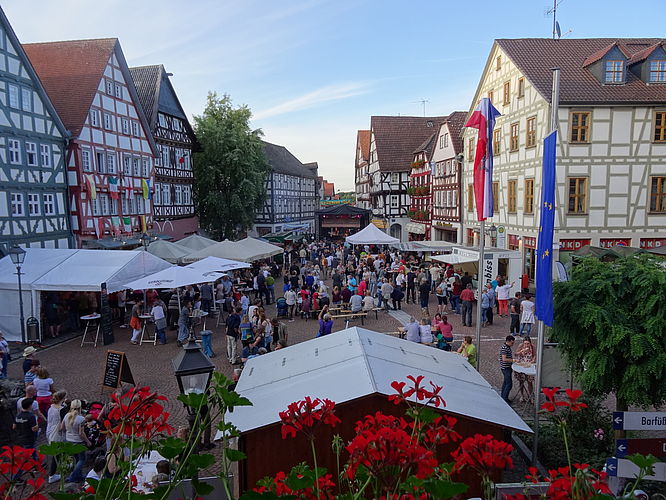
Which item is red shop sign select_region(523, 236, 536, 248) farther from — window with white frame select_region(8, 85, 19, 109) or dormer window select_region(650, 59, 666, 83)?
window with white frame select_region(8, 85, 19, 109)

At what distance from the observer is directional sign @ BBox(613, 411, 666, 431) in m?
5.55

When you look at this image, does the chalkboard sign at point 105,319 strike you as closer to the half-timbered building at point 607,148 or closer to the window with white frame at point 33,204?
the window with white frame at point 33,204

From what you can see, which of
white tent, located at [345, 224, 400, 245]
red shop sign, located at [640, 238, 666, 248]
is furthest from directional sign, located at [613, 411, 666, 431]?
white tent, located at [345, 224, 400, 245]

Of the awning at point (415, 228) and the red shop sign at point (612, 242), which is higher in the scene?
the red shop sign at point (612, 242)

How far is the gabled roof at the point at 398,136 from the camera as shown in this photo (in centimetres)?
4766

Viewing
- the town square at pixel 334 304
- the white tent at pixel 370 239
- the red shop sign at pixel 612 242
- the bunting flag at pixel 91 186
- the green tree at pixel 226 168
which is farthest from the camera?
the green tree at pixel 226 168

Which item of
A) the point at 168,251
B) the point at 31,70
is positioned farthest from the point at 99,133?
the point at 168,251

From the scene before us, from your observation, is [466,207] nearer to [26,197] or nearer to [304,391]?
[26,197]

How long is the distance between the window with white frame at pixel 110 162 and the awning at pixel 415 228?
23271mm

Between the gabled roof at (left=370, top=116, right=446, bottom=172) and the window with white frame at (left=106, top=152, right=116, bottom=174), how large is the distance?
1011 inches

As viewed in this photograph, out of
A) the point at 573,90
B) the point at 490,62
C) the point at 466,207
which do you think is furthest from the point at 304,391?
the point at 466,207

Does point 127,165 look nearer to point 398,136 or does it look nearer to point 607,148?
point 607,148

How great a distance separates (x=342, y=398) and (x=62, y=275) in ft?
44.6

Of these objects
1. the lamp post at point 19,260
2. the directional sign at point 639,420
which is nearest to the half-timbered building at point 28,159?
the lamp post at point 19,260
